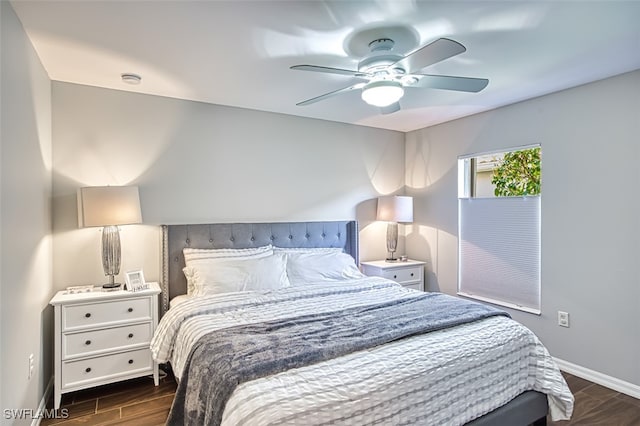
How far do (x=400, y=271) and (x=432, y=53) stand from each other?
281 centimetres

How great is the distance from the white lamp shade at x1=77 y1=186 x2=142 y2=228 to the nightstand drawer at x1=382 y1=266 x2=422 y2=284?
2.63 metres

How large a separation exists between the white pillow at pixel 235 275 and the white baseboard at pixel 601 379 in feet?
8.23

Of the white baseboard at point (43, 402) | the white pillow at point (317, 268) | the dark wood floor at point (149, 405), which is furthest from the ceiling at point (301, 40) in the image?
the dark wood floor at point (149, 405)

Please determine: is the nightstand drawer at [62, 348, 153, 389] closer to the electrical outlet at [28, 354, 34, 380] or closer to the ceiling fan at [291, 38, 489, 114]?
the electrical outlet at [28, 354, 34, 380]

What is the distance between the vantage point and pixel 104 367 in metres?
2.77

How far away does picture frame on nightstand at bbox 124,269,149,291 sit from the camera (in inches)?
115

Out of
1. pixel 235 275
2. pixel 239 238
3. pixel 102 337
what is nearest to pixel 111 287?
pixel 102 337

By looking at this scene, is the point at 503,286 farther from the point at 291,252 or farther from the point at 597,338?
the point at 291,252

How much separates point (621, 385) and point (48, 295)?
4.42 metres

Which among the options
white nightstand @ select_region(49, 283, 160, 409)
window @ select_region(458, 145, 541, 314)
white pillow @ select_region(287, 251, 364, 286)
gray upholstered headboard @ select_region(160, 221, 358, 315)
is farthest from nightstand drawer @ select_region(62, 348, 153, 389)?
window @ select_region(458, 145, 541, 314)

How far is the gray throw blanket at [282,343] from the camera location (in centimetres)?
168

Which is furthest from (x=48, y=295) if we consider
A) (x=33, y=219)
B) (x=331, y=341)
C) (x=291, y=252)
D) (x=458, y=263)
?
(x=458, y=263)

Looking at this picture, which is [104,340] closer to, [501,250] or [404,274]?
[404,274]

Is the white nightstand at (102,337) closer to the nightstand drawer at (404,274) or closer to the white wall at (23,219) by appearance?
the white wall at (23,219)
